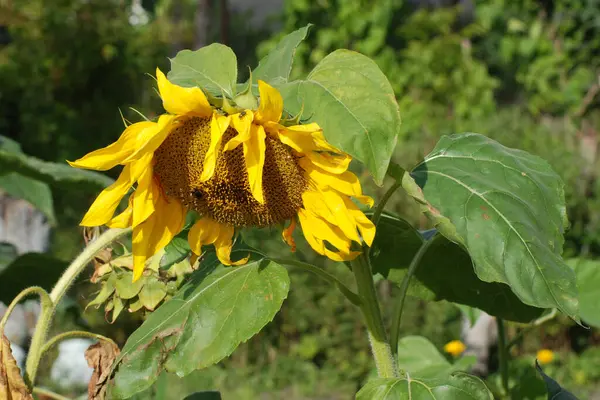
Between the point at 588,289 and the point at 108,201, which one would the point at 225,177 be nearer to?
the point at 108,201

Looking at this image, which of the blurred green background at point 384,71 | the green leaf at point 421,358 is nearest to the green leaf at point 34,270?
the green leaf at point 421,358

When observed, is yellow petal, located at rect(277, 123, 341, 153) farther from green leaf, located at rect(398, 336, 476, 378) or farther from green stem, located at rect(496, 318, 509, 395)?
green leaf, located at rect(398, 336, 476, 378)

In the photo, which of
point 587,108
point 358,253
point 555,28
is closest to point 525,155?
point 358,253

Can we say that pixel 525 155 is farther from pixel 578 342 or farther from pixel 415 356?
pixel 578 342

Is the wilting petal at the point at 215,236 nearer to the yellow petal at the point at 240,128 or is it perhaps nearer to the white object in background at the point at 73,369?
the yellow petal at the point at 240,128

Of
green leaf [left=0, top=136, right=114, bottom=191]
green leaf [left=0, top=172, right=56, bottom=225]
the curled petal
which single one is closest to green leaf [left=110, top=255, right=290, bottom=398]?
the curled petal

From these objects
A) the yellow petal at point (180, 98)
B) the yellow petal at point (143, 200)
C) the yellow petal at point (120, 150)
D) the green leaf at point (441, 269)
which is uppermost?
the yellow petal at point (180, 98)
